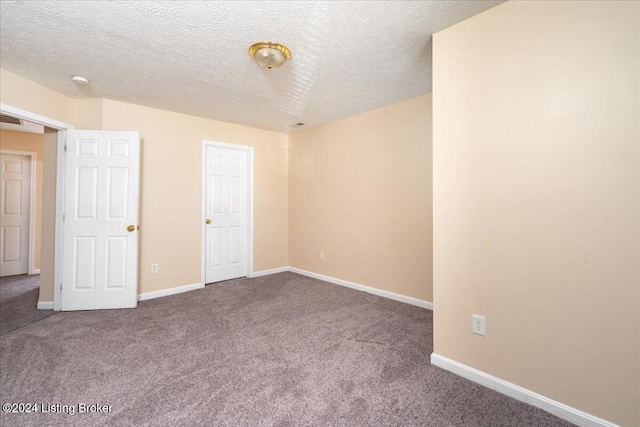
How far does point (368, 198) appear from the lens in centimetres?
371

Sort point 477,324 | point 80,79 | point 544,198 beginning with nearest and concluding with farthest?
point 544,198 → point 477,324 → point 80,79

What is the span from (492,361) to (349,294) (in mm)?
2044

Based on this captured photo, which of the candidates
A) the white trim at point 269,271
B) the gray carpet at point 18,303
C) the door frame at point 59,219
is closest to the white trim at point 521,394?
the white trim at point 269,271

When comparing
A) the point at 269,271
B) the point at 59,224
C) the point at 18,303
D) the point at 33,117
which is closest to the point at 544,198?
the point at 269,271

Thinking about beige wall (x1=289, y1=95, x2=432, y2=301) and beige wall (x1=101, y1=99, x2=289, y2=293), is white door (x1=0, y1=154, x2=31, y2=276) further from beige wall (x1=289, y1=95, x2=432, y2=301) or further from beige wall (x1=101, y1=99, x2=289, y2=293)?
beige wall (x1=289, y1=95, x2=432, y2=301)

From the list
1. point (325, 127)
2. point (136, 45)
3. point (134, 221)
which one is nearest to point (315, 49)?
point (136, 45)

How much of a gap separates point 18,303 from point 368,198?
455cm

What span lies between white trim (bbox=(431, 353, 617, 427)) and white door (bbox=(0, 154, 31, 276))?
6.64m

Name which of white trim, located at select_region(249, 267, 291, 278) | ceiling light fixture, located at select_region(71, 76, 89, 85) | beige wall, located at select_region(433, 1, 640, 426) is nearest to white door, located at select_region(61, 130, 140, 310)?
ceiling light fixture, located at select_region(71, 76, 89, 85)

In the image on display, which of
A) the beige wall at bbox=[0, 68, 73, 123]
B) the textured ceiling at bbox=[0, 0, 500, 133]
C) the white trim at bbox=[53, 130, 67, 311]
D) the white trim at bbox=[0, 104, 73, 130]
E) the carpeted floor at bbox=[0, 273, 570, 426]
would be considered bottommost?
the carpeted floor at bbox=[0, 273, 570, 426]

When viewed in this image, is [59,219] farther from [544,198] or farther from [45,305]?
[544,198]

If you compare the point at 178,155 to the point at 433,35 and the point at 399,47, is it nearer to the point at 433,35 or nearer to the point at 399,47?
the point at 399,47

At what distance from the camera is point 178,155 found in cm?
374

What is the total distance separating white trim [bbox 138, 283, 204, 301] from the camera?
3.43m
